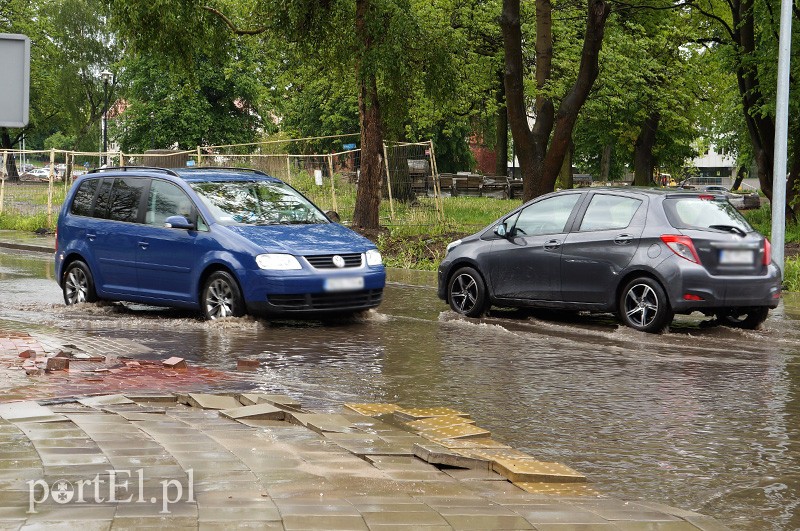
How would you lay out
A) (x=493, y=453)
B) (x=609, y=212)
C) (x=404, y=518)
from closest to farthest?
(x=404, y=518) → (x=493, y=453) → (x=609, y=212)

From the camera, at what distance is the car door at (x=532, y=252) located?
13.4 m

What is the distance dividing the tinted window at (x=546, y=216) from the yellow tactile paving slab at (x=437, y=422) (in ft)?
20.6

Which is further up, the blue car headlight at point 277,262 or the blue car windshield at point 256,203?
the blue car windshield at point 256,203

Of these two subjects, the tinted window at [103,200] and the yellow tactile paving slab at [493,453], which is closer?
the yellow tactile paving slab at [493,453]

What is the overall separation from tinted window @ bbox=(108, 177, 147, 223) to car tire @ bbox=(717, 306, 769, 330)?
7.04 metres

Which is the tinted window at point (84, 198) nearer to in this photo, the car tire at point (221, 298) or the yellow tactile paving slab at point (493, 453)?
the car tire at point (221, 298)

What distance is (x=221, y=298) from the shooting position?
12.9m

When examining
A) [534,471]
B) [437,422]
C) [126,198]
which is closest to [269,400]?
[437,422]

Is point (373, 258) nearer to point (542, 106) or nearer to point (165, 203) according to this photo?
point (165, 203)

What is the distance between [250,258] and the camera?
12555 mm

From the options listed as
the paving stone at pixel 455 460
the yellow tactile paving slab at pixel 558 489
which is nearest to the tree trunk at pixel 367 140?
the paving stone at pixel 455 460

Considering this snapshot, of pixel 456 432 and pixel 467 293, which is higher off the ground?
pixel 467 293

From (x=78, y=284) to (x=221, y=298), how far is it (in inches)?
108

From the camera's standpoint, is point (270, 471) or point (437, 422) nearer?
point (270, 471)
